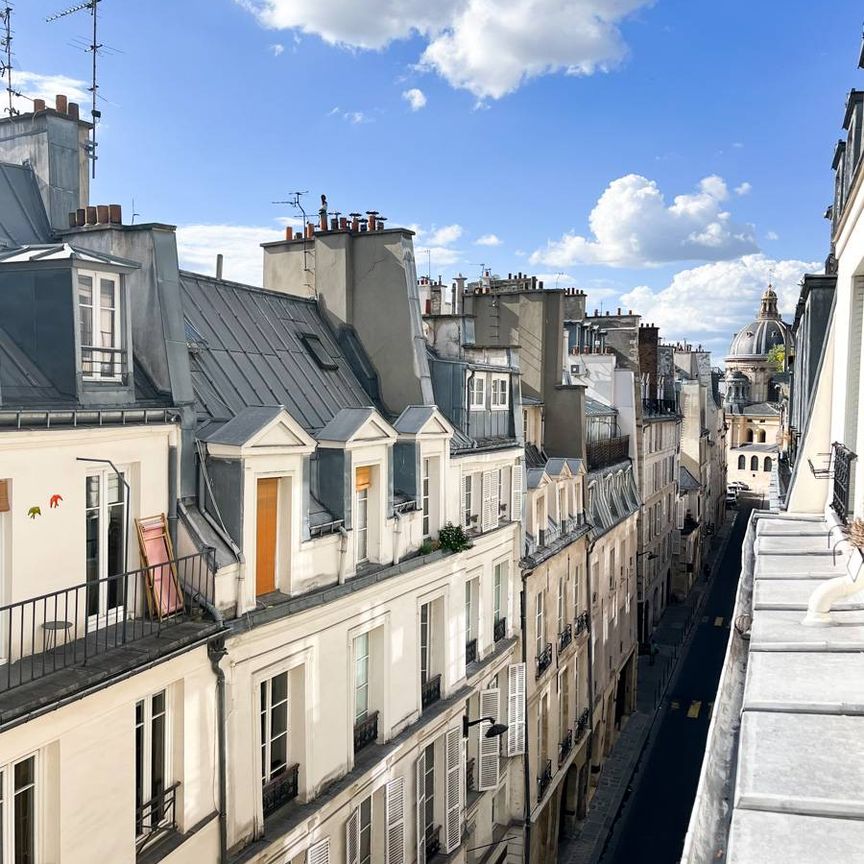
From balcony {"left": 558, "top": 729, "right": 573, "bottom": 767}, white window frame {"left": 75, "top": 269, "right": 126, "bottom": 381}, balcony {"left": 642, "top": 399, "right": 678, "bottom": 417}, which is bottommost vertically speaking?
balcony {"left": 558, "top": 729, "right": 573, "bottom": 767}

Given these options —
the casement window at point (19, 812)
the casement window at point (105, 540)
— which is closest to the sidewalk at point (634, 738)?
the casement window at point (105, 540)

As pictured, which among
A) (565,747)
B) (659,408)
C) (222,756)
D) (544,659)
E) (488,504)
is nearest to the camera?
(222,756)

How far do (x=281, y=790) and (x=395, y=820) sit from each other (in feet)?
11.7

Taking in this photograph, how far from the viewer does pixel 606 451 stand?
36188 millimetres

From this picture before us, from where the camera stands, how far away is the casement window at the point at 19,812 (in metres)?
8.80

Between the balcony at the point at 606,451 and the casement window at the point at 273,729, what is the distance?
21.5 meters

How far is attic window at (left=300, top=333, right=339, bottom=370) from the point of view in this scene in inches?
730

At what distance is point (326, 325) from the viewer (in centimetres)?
2019

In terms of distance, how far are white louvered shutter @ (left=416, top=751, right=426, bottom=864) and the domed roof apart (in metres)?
128

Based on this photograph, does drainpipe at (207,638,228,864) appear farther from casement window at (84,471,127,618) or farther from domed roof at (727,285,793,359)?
domed roof at (727,285,793,359)

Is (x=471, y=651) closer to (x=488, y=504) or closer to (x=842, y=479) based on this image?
(x=488, y=504)

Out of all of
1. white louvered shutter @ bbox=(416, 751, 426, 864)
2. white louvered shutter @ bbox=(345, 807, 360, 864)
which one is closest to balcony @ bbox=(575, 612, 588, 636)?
white louvered shutter @ bbox=(416, 751, 426, 864)

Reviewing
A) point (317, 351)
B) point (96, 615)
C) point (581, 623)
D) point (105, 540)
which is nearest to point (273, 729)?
Result: point (96, 615)

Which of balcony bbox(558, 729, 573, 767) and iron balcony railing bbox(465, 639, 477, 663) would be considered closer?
iron balcony railing bbox(465, 639, 477, 663)
